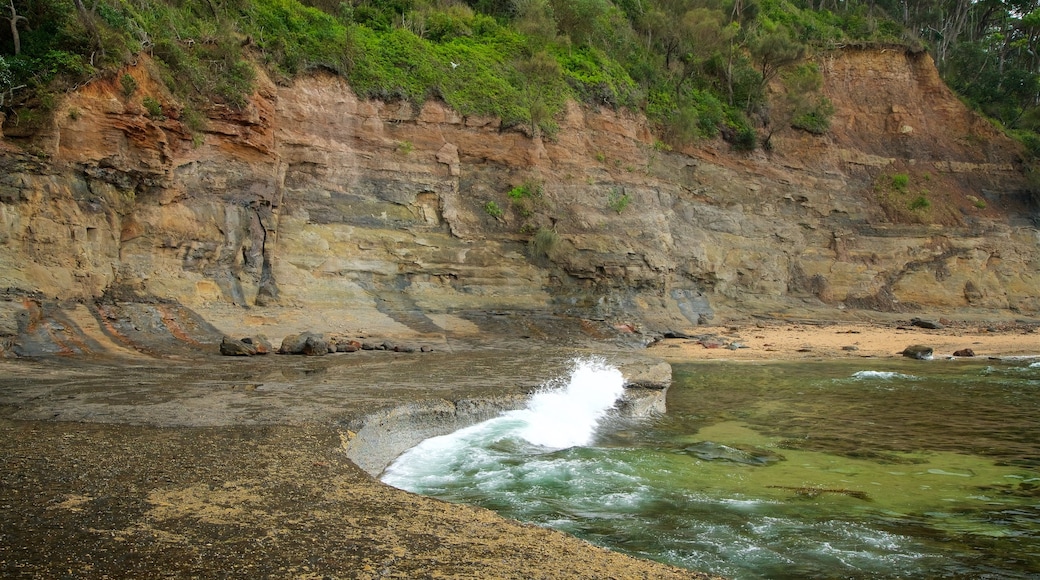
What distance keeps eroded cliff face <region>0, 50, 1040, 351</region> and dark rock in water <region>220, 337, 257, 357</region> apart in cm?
182

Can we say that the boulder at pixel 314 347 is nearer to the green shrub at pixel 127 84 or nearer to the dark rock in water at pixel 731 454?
the green shrub at pixel 127 84

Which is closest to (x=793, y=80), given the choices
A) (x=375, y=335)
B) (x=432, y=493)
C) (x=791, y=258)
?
(x=791, y=258)

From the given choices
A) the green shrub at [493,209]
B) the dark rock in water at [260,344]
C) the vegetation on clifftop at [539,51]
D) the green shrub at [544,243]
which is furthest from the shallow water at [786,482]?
the vegetation on clifftop at [539,51]

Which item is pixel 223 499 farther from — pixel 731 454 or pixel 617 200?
pixel 617 200

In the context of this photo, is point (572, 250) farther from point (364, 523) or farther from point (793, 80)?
point (364, 523)

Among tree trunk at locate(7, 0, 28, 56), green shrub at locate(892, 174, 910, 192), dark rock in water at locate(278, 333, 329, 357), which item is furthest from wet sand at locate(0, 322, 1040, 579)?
green shrub at locate(892, 174, 910, 192)

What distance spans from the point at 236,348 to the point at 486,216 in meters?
10.6

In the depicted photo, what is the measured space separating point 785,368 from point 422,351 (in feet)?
28.1

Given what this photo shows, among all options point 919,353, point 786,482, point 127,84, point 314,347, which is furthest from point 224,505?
point 919,353

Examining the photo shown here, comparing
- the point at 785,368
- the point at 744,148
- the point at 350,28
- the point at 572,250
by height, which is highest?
the point at 350,28

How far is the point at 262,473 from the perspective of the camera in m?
4.99

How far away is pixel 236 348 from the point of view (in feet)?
43.0

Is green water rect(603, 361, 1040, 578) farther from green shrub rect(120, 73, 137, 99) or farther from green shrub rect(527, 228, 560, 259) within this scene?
green shrub rect(120, 73, 137, 99)

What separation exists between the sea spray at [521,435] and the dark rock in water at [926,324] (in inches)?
723
